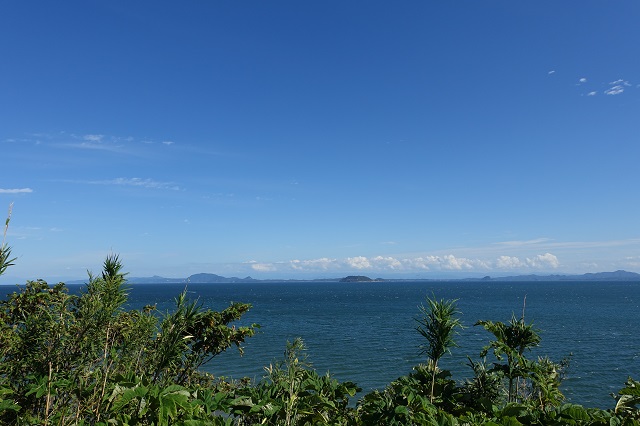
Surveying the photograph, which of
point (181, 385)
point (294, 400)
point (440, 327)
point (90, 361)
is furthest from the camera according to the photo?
point (440, 327)

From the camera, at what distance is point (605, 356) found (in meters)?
38.3

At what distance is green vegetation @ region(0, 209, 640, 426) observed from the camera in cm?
526

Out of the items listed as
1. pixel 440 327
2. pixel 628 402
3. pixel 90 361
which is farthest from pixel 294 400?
pixel 628 402

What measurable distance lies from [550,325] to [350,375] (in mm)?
47941

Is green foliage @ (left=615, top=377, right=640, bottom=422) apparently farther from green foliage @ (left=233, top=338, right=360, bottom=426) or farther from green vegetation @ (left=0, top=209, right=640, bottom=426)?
green foliage @ (left=233, top=338, right=360, bottom=426)

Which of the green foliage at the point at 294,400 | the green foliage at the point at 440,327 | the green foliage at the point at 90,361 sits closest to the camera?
the green foliage at the point at 90,361

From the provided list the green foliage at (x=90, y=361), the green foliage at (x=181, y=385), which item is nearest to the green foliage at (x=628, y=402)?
the green foliage at (x=181, y=385)

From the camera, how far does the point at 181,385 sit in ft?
24.5

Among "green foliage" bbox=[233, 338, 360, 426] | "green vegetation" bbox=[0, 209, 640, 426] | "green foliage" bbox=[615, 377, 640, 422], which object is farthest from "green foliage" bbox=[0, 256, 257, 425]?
"green foliage" bbox=[615, 377, 640, 422]

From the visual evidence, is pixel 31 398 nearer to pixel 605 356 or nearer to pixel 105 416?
pixel 105 416

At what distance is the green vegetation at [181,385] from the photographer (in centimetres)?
526

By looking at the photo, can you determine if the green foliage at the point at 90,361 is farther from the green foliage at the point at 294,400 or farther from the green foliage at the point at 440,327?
the green foliage at the point at 440,327

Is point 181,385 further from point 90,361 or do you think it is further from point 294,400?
point 294,400

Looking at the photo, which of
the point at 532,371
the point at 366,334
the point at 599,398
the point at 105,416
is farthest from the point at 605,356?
the point at 105,416
